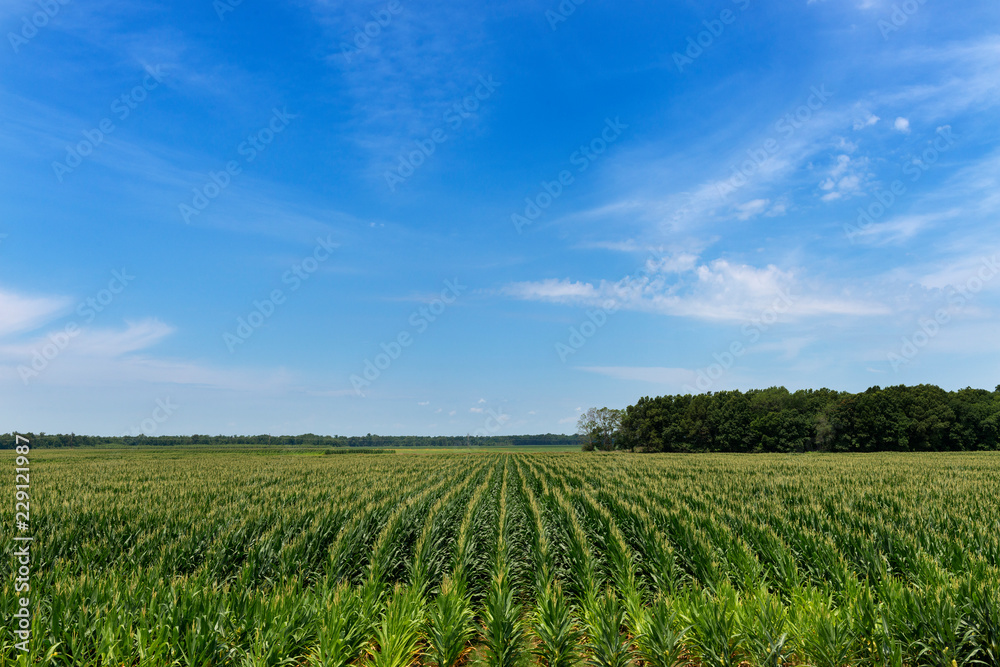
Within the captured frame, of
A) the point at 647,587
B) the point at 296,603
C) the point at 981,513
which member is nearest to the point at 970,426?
the point at 981,513

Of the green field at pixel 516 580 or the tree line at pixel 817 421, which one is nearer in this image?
the green field at pixel 516 580

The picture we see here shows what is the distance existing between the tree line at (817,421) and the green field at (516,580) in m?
85.2

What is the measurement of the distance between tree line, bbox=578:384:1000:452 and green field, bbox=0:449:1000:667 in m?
85.2

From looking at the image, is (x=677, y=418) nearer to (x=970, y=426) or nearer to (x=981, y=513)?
(x=970, y=426)

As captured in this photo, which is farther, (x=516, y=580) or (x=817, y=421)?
(x=817, y=421)

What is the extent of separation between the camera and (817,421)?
305 ft

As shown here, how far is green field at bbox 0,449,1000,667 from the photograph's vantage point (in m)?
5.43

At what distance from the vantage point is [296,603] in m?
6.24

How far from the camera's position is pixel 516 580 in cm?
941

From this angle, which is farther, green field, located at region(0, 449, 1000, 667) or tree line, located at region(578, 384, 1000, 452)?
tree line, located at region(578, 384, 1000, 452)

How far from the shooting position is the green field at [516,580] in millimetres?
5430

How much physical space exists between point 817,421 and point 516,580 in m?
106

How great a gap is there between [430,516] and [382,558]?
514cm

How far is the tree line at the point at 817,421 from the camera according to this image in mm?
82250
